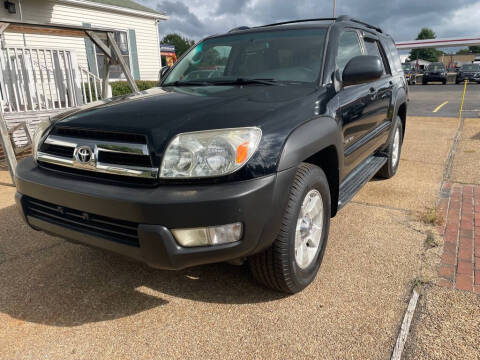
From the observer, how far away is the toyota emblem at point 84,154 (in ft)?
6.96

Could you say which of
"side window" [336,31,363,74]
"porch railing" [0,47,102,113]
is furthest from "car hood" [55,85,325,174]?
"porch railing" [0,47,102,113]

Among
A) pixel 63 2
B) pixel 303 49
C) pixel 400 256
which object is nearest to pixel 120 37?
pixel 63 2

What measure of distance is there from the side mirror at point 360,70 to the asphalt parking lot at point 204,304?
1321mm

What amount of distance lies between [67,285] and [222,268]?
43.2 inches

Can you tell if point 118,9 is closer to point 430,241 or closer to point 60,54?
point 60,54

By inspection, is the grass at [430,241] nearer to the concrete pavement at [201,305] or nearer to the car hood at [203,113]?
the concrete pavement at [201,305]

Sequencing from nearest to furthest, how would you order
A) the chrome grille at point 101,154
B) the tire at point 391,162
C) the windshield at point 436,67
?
the chrome grille at point 101,154 → the tire at point 391,162 → the windshield at point 436,67

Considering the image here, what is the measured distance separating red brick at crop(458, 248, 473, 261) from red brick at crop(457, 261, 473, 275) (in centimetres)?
7

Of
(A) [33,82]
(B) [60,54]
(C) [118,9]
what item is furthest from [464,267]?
(C) [118,9]

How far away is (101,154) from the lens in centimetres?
210

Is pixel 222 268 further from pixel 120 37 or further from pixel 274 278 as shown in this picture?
pixel 120 37

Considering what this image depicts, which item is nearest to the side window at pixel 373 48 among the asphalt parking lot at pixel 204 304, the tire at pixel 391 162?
the tire at pixel 391 162

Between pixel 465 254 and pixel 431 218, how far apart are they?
63cm

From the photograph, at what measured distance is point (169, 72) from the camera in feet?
12.1
